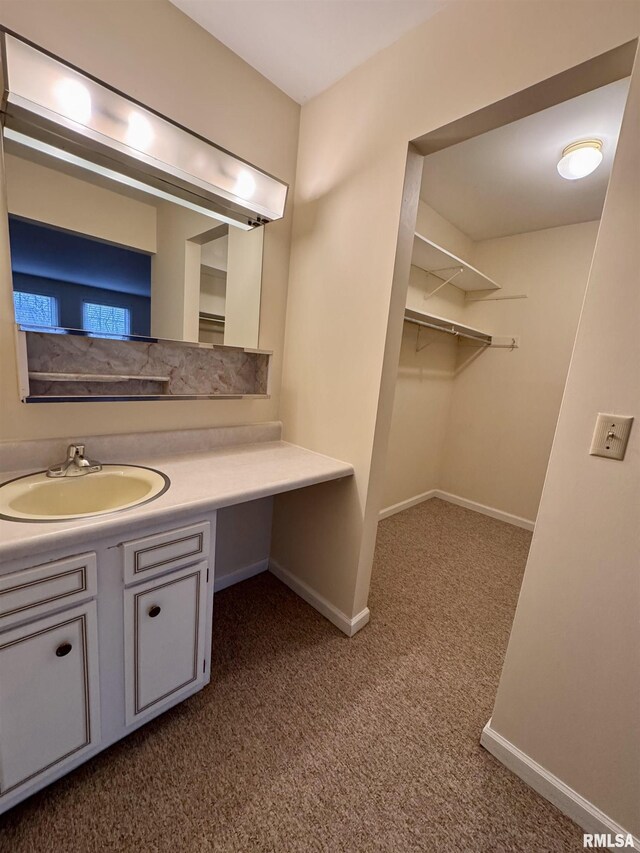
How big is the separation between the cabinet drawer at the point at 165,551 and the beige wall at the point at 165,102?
23.8 inches

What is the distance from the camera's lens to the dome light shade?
1.74m

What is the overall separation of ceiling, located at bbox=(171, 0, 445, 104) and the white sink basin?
1.78 metres

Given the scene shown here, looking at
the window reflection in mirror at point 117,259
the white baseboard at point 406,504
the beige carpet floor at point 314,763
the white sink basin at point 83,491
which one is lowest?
the beige carpet floor at point 314,763

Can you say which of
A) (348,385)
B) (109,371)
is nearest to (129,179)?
(109,371)

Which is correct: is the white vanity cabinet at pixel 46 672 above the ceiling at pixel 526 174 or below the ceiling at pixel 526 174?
below

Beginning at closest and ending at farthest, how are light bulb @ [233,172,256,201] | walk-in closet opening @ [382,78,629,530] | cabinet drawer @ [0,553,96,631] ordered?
cabinet drawer @ [0,553,96,631] → light bulb @ [233,172,256,201] → walk-in closet opening @ [382,78,629,530]

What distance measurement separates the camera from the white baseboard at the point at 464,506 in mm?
3105

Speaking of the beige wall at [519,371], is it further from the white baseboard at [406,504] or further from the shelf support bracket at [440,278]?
the shelf support bracket at [440,278]

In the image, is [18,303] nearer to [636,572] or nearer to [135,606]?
[135,606]

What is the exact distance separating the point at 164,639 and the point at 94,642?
226mm

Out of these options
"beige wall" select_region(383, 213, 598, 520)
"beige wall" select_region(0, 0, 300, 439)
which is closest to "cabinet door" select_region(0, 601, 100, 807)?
"beige wall" select_region(0, 0, 300, 439)

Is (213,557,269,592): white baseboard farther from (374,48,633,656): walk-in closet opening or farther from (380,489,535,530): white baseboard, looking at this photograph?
(380,489,535,530): white baseboard

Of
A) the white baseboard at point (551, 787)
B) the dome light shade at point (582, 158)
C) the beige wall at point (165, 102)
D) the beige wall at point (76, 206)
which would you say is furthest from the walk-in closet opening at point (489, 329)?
the white baseboard at point (551, 787)

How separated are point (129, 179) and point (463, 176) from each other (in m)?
1.95
